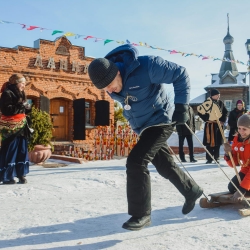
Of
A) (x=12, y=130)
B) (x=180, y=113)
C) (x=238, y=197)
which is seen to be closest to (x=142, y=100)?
(x=180, y=113)

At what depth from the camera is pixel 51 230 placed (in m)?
2.53

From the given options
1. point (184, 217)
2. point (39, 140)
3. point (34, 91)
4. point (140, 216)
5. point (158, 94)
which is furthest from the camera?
point (34, 91)

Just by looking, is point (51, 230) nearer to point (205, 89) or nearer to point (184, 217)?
point (184, 217)

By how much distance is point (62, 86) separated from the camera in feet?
44.6

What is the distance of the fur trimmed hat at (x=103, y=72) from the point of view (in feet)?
7.95

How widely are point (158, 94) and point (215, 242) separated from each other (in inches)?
47.0

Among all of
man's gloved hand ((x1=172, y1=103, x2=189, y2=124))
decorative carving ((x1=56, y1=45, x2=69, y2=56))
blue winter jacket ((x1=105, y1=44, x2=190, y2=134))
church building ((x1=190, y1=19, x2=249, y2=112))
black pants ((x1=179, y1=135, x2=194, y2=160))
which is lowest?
black pants ((x1=179, y1=135, x2=194, y2=160))

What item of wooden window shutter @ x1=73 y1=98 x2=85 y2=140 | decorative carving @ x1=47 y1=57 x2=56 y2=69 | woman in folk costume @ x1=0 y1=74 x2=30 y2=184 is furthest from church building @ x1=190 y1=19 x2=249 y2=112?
woman in folk costume @ x1=0 y1=74 x2=30 y2=184

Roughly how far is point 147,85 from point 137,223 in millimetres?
1059

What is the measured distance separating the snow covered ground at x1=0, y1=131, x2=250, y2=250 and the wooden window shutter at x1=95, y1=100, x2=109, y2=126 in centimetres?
1015

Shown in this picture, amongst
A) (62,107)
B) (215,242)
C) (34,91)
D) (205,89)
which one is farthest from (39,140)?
(205,89)

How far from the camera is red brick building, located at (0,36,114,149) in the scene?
41.0 ft

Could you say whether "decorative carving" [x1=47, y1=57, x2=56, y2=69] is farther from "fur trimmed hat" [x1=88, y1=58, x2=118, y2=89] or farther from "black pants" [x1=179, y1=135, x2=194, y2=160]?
"fur trimmed hat" [x1=88, y1=58, x2=118, y2=89]

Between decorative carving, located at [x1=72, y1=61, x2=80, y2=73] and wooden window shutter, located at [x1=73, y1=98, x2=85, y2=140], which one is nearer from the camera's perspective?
wooden window shutter, located at [x1=73, y1=98, x2=85, y2=140]
